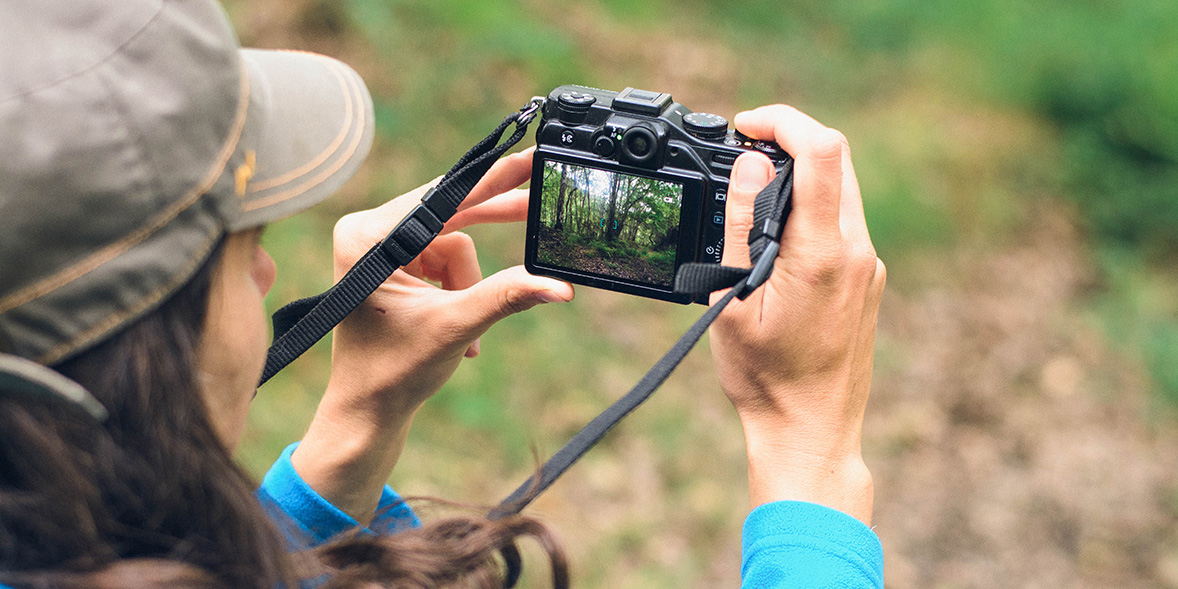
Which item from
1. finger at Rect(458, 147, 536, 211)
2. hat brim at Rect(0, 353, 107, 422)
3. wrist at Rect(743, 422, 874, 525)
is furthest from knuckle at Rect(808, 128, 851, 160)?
hat brim at Rect(0, 353, 107, 422)

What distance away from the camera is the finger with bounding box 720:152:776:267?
45.0 inches

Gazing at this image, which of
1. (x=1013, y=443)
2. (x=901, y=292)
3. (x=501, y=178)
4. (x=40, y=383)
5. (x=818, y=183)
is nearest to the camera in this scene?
(x=40, y=383)

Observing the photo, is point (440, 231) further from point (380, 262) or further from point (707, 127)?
point (707, 127)

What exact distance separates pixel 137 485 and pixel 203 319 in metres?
0.16

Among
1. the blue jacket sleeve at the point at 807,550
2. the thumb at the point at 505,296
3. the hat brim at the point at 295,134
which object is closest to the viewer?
the hat brim at the point at 295,134

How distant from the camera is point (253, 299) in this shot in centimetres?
90

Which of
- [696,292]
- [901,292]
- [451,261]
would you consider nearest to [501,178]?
[451,261]

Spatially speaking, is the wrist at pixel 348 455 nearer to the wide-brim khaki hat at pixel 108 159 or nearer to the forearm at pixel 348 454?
the forearm at pixel 348 454

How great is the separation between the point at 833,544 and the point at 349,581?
0.53 metres

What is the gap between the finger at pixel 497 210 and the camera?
140 centimetres

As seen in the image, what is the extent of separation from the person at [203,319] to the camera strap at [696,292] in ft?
0.11

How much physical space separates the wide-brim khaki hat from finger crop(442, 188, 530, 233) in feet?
1.85

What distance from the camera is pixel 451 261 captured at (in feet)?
4.83

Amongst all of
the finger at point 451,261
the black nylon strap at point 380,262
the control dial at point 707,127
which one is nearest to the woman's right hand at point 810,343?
the control dial at point 707,127
